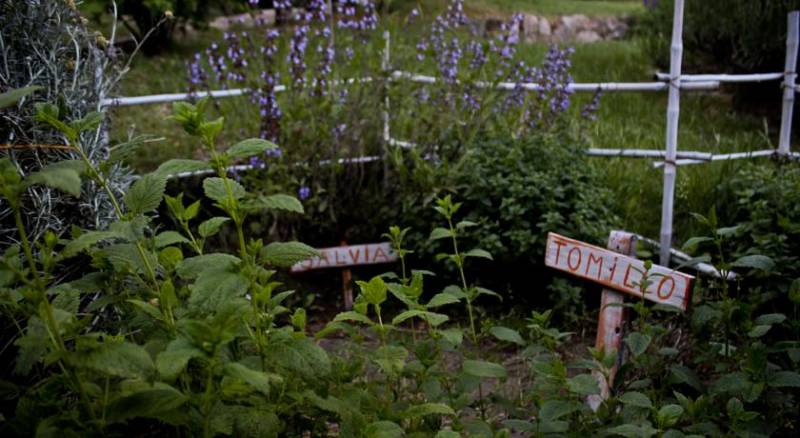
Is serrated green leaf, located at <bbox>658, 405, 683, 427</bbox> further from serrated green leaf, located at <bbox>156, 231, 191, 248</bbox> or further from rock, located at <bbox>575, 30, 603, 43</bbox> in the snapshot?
rock, located at <bbox>575, 30, 603, 43</bbox>

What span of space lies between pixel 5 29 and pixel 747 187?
9.92ft

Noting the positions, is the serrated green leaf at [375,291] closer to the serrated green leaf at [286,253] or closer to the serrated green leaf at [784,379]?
the serrated green leaf at [286,253]

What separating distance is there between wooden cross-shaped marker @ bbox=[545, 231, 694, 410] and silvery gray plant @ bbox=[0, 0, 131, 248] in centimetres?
140

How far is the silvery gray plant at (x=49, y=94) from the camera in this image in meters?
2.07

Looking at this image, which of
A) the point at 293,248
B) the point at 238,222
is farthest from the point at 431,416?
the point at 238,222

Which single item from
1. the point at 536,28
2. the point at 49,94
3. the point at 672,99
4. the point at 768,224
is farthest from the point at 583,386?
the point at 536,28

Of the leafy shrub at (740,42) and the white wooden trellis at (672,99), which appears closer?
the white wooden trellis at (672,99)

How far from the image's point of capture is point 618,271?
8.27 ft

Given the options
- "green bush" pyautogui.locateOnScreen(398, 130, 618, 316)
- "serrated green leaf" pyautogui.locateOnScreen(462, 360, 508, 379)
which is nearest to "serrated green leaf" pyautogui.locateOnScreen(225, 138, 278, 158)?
"serrated green leaf" pyautogui.locateOnScreen(462, 360, 508, 379)

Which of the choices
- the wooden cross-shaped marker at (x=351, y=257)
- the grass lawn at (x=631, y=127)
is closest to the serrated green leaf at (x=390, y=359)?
the grass lawn at (x=631, y=127)

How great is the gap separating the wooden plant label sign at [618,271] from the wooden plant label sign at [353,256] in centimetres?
134

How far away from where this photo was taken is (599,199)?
3.76 meters

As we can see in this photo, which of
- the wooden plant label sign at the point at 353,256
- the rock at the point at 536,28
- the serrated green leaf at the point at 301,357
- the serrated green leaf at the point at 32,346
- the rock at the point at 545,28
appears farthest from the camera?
the rock at the point at 545,28

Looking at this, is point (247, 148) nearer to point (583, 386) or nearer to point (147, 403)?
point (147, 403)
